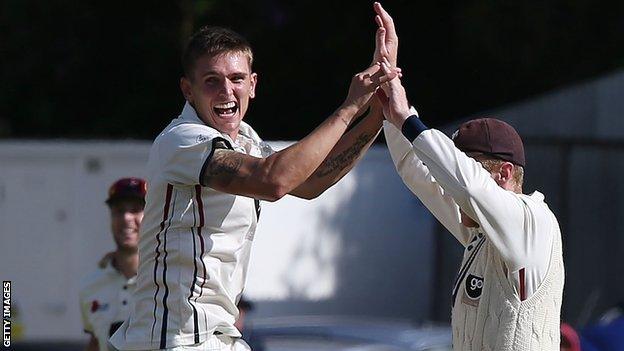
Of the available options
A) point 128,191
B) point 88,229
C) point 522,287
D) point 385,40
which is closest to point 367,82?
point 385,40

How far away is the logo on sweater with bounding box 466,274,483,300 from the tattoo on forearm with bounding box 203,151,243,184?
2.98 feet

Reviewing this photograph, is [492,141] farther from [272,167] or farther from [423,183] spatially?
[272,167]

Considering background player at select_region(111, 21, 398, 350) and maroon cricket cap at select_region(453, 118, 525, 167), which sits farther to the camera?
maroon cricket cap at select_region(453, 118, 525, 167)

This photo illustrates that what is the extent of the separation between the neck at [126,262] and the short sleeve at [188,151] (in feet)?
8.25

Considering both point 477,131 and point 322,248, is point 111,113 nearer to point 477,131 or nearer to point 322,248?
point 322,248

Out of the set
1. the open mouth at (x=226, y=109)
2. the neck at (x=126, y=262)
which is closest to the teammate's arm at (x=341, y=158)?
the open mouth at (x=226, y=109)

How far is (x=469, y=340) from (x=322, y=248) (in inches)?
370

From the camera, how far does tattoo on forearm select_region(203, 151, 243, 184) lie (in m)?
4.82

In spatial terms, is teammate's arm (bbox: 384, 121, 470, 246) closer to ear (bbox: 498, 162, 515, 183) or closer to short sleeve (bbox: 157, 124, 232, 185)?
ear (bbox: 498, 162, 515, 183)

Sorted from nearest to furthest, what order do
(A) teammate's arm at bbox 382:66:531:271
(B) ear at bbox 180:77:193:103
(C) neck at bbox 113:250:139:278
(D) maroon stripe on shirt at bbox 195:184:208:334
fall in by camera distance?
(A) teammate's arm at bbox 382:66:531:271 → (D) maroon stripe on shirt at bbox 195:184:208:334 → (B) ear at bbox 180:77:193:103 → (C) neck at bbox 113:250:139:278

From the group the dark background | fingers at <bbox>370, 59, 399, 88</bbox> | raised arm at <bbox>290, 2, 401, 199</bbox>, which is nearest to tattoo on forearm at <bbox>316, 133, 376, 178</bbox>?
raised arm at <bbox>290, 2, 401, 199</bbox>

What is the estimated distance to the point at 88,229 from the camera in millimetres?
14117

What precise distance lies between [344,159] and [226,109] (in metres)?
0.59

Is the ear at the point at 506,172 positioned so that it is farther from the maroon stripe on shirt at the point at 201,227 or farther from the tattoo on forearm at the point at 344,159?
the maroon stripe on shirt at the point at 201,227
